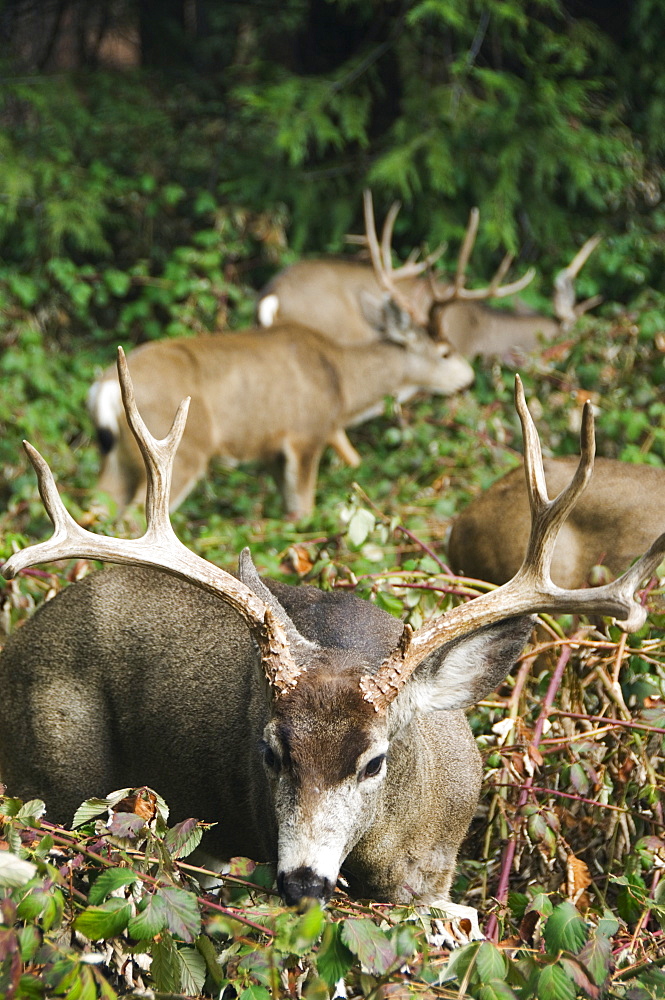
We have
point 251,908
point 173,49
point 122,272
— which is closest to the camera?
point 251,908

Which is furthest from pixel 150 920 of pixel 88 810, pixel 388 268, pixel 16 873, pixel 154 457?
pixel 388 268

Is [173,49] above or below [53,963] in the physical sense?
below

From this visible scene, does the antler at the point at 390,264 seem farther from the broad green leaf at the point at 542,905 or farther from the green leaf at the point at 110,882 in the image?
the green leaf at the point at 110,882

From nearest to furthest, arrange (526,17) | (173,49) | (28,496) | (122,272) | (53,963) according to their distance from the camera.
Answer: (53,963) < (28,496) < (526,17) < (122,272) < (173,49)

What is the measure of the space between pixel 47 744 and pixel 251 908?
126 centimetres

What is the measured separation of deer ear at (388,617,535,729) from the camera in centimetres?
271

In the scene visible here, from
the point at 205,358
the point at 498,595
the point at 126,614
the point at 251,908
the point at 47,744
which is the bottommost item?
the point at 205,358

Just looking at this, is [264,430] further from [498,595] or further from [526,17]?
[498,595]

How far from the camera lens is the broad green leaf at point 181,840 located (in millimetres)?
2338

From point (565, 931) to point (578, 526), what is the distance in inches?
97.1

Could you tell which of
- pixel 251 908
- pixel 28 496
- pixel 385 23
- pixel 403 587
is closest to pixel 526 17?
pixel 385 23

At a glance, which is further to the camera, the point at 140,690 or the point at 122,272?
the point at 122,272

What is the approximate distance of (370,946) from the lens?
2.02m

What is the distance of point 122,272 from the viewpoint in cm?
941
